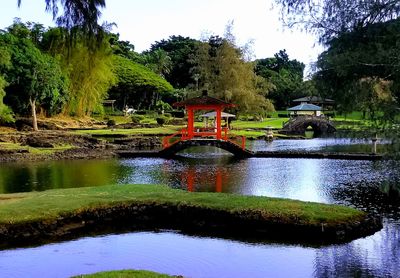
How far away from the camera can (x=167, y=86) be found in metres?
85.8

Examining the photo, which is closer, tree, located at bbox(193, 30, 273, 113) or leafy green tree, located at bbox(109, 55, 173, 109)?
tree, located at bbox(193, 30, 273, 113)

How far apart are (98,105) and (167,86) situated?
19327 millimetres

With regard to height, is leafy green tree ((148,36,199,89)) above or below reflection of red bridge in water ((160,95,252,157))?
above

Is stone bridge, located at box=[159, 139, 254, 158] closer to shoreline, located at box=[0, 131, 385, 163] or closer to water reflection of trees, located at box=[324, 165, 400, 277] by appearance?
shoreline, located at box=[0, 131, 385, 163]

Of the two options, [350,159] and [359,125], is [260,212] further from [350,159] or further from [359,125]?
[350,159]

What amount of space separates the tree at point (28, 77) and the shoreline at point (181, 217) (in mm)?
35953

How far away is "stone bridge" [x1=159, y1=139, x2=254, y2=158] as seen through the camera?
125 ft

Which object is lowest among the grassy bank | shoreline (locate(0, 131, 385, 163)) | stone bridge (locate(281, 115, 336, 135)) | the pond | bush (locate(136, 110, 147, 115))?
the pond

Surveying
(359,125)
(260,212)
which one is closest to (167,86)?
(260,212)

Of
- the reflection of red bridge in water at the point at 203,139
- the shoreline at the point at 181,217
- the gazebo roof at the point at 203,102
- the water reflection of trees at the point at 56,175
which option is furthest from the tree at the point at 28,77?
the shoreline at the point at 181,217

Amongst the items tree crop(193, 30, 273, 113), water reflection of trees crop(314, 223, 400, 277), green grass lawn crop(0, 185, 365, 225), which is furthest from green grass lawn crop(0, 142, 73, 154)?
water reflection of trees crop(314, 223, 400, 277)

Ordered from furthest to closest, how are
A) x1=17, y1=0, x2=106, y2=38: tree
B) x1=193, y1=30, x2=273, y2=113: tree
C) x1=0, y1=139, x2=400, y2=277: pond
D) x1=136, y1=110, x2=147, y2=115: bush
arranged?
1. x1=136, y1=110, x2=147, y2=115: bush
2. x1=193, y1=30, x2=273, y2=113: tree
3. x1=0, y1=139, x2=400, y2=277: pond
4. x1=17, y1=0, x2=106, y2=38: tree

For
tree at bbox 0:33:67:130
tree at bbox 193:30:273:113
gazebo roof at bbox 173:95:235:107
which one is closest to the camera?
gazebo roof at bbox 173:95:235:107

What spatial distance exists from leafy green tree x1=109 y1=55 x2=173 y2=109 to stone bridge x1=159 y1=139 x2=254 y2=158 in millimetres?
41775
